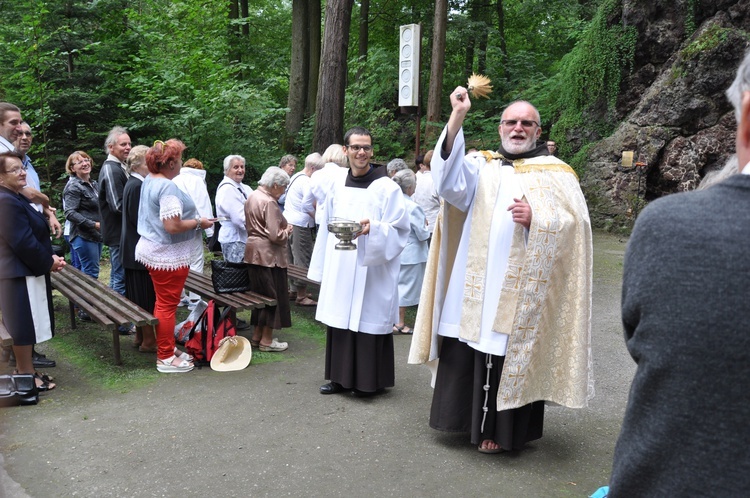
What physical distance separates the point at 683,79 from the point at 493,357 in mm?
12662

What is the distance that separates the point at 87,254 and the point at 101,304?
6.68 ft

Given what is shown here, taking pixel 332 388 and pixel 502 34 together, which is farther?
pixel 502 34

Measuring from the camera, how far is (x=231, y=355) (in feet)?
19.4

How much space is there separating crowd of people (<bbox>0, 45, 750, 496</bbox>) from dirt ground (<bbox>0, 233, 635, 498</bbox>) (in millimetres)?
239

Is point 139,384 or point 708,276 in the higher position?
point 708,276

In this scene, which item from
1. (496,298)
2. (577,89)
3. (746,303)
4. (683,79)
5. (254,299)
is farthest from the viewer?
(577,89)

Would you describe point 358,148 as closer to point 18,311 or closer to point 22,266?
point 22,266

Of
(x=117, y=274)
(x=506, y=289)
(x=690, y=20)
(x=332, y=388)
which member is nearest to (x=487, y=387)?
(x=506, y=289)

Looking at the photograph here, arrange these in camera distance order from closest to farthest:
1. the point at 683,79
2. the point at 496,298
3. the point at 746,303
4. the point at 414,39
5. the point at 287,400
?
the point at 746,303 < the point at 496,298 < the point at 287,400 < the point at 414,39 < the point at 683,79

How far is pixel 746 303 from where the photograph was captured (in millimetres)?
1301

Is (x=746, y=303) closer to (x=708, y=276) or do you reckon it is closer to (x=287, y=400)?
(x=708, y=276)

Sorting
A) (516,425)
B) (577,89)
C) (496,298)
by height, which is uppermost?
(577,89)

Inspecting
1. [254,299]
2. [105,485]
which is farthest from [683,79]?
[105,485]

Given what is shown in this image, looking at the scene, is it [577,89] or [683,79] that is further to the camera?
[577,89]
